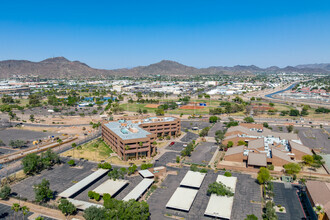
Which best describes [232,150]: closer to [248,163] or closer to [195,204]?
[248,163]

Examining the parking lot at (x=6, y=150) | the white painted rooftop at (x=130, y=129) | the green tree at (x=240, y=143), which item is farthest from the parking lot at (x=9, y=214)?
the green tree at (x=240, y=143)

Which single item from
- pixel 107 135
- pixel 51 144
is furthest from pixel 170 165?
pixel 51 144

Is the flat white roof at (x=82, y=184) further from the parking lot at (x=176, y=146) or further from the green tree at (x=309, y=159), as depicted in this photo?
the green tree at (x=309, y=159)

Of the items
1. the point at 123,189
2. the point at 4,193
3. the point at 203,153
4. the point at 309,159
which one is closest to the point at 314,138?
Result: the point at 309,159

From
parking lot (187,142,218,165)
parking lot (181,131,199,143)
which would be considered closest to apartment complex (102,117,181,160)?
parking lot (181,131,199,143)

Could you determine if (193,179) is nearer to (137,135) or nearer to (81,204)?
(81,204)
